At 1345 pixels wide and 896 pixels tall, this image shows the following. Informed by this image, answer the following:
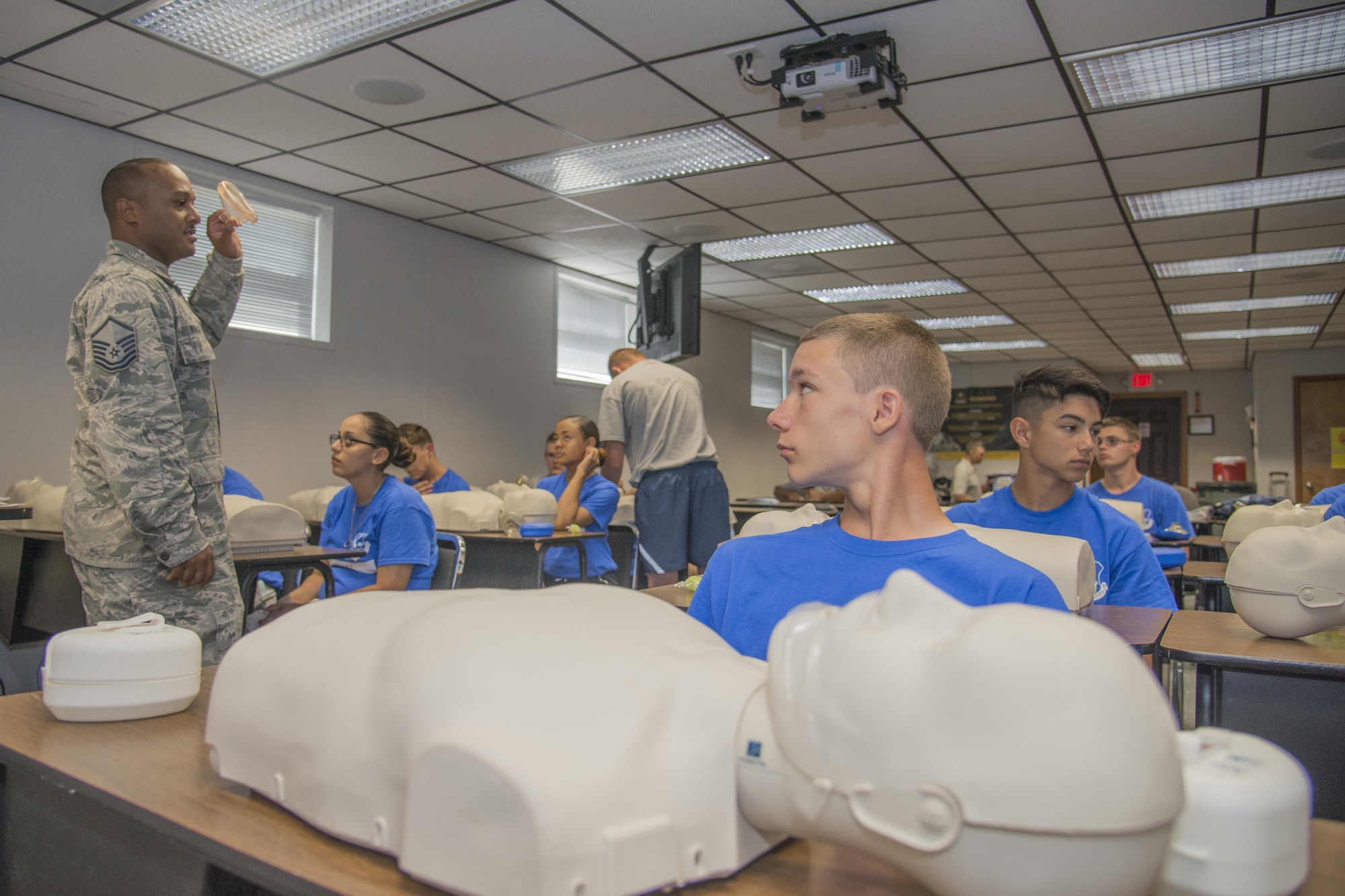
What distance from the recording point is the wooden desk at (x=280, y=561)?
9.06 feet

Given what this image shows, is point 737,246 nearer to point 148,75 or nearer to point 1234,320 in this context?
point 148,75

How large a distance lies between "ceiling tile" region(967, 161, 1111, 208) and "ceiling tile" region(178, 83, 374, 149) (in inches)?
136

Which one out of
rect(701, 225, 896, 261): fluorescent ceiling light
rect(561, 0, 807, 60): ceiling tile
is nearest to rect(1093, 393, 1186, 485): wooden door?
rect(701, 225, 896, 261): fluorescent ceiling light

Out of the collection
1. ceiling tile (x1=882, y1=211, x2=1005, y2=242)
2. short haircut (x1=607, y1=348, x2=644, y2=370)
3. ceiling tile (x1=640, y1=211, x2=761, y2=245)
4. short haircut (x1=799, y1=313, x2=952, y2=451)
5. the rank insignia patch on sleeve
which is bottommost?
short haircut (x1=799, y1=313, x2=952, y2=451)

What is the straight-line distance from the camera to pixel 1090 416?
231 centimetres

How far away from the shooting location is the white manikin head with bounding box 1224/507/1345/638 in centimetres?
165

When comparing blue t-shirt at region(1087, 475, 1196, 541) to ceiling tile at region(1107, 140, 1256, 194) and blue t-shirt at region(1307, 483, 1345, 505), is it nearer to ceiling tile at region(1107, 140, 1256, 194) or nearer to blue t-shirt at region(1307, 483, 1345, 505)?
blue t-shirt at region(1307, 483, 1345, 505)

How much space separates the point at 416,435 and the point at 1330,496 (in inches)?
181

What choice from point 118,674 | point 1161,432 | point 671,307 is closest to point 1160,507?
point 671,307

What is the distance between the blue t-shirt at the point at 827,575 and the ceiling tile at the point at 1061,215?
512 cm

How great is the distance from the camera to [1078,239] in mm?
6289

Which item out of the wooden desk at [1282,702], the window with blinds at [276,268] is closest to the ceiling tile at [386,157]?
the window with blinds at [276,268]

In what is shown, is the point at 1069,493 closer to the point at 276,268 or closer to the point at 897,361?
the point at 897,361

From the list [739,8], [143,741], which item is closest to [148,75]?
[739,8]
